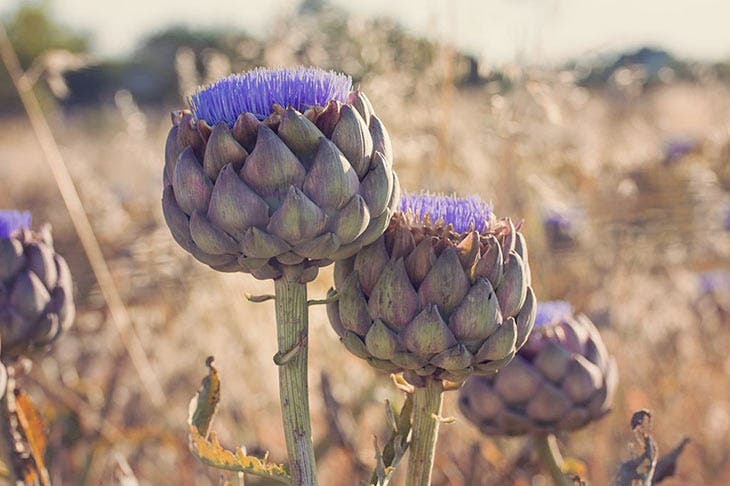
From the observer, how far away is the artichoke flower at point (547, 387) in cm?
97

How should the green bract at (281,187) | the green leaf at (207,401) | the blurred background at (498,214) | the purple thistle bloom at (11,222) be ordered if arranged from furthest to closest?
the blurred background at (498,214) < the purple thistle bloom at (11,222) < the green leaf at (207,401) < the green bract at (281,187)

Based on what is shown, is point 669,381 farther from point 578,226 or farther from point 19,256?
point 19,256

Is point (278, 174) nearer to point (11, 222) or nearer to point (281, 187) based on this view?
point (281, 187)

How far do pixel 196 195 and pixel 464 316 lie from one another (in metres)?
0.21

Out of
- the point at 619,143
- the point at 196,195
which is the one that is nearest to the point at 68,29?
the point at 619,143

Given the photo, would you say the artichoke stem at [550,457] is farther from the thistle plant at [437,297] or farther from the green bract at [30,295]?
the green bract at [30,295]

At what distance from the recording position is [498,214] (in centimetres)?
174

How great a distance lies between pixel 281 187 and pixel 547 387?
1.55ft

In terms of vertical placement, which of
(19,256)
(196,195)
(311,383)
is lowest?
(311,383)

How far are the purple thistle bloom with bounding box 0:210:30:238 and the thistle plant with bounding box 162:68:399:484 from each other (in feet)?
1.23

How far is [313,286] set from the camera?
163 cm

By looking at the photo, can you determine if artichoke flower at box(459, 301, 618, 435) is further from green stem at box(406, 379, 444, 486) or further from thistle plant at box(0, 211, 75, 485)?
thistle plant at box(0, 211, 75, 485)

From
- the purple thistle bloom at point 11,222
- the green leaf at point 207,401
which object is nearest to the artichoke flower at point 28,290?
the purple thistle bloom at point 11,222

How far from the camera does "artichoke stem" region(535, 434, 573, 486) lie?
0.96 m
